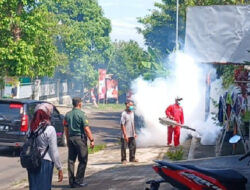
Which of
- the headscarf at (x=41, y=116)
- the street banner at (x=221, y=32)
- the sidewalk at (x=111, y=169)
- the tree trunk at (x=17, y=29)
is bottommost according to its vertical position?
the sidewalk at (x=111, y=169)

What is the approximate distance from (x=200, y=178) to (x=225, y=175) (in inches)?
9.4

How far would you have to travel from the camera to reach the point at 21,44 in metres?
24.6

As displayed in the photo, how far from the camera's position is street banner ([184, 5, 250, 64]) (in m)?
13.0

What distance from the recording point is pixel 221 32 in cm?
1307

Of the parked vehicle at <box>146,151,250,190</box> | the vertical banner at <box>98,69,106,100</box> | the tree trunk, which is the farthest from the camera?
the vertical banner at <box>98,69,106,100</box>

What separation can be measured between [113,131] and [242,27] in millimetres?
13614

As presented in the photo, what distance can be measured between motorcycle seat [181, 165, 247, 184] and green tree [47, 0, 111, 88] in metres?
48.9


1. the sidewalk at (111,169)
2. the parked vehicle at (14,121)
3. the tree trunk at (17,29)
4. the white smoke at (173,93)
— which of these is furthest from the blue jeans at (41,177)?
the tree trunk at (17,29)

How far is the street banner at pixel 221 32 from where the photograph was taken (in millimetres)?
12984

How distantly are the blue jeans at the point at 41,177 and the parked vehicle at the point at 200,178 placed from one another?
7.25 ft

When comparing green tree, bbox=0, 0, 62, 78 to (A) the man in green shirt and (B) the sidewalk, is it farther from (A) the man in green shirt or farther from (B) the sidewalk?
(A) the man in green shirt

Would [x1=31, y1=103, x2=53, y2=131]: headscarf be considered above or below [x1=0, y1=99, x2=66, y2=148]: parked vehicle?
above

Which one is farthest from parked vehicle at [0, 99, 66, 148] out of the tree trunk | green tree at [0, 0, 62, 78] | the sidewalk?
the tree trunk

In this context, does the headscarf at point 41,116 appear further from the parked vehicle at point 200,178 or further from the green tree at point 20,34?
the green tree at point 20,34
